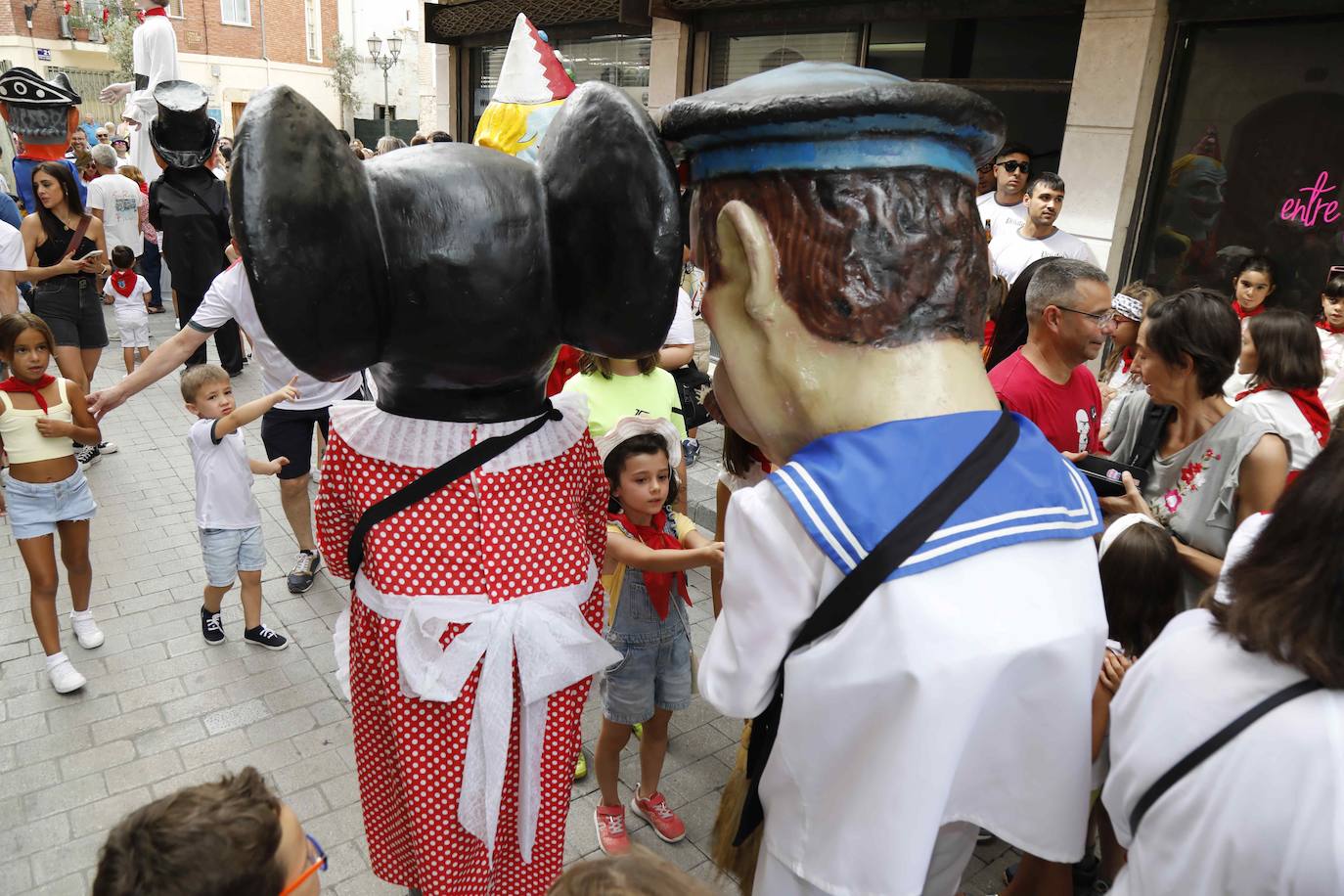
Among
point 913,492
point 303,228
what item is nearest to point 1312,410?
point 913,492

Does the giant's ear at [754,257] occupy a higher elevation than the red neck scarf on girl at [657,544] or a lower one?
higher

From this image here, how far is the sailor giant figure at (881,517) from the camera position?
49.8 inches

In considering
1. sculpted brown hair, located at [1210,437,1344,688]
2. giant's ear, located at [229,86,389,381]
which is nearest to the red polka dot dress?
giant's ear, located at [229,86,389,381]

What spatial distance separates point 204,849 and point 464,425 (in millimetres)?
839

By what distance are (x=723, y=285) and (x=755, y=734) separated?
78cm

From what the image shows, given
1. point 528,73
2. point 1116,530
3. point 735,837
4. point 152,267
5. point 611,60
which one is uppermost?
point 611,60

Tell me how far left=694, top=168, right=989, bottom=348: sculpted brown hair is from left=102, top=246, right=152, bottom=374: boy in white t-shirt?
Result: 6.87m

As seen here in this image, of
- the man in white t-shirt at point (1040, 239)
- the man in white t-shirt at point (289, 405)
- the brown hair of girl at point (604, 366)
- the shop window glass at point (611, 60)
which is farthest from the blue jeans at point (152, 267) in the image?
the man in white t-shirt at point (1040, 239)

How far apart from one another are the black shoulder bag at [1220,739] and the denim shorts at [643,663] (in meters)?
1.53

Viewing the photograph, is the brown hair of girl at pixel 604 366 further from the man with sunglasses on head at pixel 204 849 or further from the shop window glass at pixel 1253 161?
the shop window glass at pixel 1253 161

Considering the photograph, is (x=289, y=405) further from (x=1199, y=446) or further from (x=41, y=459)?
(x=1199, y=446)

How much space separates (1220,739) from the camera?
127cm

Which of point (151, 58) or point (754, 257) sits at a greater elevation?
point (151, 58)

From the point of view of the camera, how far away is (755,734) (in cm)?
157
